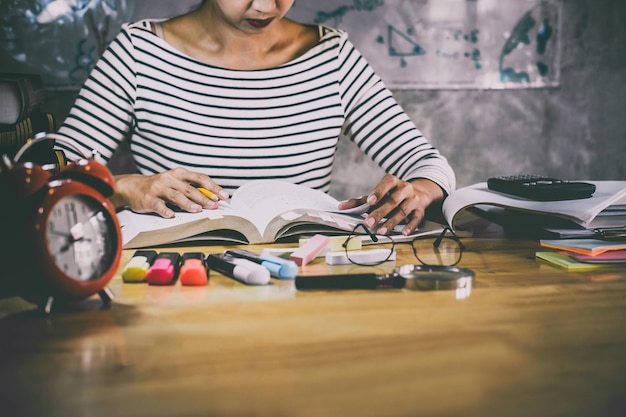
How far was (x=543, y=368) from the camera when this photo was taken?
20.4 inches

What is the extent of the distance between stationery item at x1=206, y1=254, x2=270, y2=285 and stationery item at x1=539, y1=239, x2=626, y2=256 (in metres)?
0.43

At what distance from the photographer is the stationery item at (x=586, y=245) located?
0.87m

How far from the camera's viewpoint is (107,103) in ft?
5.27

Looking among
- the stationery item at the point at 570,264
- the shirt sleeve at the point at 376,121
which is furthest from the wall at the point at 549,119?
the stationery item at the point at 570,264

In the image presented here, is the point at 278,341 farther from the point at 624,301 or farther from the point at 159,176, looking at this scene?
the point at 159,176

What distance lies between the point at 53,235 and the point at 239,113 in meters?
1.11

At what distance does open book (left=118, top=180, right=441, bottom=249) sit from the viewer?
101cm

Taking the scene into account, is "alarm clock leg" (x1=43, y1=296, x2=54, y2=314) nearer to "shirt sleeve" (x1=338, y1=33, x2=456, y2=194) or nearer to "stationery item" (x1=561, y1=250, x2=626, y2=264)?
"stationery item" (x1=561, y1=250, x2=626, y2=264)

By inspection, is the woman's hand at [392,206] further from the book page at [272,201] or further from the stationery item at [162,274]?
the stationery item at [162,274]

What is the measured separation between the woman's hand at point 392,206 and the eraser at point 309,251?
169mm

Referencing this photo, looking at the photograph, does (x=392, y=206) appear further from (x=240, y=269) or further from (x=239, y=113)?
(x=239, y=113)

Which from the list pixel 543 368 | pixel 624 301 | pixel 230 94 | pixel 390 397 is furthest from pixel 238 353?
pixel 230 94

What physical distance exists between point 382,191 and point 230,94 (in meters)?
0.72

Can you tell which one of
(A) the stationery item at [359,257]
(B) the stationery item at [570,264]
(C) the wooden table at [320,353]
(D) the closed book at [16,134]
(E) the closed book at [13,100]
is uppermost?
(E) the closed book at [13,100]
